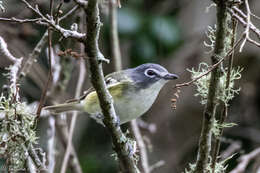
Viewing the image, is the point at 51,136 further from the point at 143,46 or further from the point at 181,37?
the point at 181,37

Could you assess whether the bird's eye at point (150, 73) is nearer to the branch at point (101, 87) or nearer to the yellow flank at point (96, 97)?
the yellow flank at point (96, 97)

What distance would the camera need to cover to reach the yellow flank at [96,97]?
13.1 feet

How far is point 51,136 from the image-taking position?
11.6 ft

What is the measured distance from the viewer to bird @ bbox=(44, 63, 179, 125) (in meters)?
3.90

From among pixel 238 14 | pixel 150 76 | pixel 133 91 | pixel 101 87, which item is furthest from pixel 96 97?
pixel 238 14

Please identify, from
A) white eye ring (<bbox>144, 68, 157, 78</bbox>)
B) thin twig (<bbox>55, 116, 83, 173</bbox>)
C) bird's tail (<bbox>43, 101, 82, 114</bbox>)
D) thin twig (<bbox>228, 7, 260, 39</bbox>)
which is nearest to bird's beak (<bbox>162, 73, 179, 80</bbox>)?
white eye ring (<bbox>144, 68, 157, 78</bbox>)

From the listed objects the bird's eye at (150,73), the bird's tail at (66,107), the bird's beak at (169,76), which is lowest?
the bird's tail at (66,107)

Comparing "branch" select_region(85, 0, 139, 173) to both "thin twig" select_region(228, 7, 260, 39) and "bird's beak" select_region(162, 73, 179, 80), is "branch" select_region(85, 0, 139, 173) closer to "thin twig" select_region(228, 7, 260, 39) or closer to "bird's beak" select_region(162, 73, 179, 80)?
"thin twig" select_region(228, 7, 260, 39)

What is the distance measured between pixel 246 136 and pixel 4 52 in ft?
13.2

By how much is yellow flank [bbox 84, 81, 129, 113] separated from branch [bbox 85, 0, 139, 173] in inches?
45.2

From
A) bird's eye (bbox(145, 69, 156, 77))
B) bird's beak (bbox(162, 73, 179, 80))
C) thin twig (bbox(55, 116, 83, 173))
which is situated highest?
bird's eye (bbox(145, 69, 156, 77))

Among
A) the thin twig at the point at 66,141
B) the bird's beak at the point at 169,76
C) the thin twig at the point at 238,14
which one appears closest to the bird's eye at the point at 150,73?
the bird's beak at the point at 169,76

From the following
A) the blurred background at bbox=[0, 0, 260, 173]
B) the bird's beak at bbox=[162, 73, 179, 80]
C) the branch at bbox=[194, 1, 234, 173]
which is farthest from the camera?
the blurred background at bbox=[0, 0, 260, 173]

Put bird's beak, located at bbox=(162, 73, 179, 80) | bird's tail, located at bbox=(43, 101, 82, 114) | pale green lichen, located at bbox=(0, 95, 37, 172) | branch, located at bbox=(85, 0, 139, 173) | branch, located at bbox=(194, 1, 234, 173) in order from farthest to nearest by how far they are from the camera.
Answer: bird's tail, located at bbox=(43, 101, 82, 114), bird's beak, located at bbox=(162, 73, 179, 80), pale green lichen, located at bbox=(0, 95, 37, 172), branch, located at bbox=(194, 1, 234, 173), branch, located at bbox=(85, 0, 139, 173)
